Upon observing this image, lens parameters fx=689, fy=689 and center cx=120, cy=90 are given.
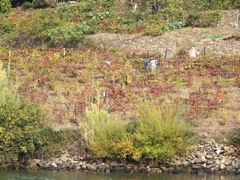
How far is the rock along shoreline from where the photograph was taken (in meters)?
22.3

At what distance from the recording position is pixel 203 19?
37.5 meters

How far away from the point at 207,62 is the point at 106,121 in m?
8.85

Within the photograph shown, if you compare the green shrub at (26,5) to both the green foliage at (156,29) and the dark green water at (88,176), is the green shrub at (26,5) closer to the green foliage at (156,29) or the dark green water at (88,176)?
the green foliage at (156,29)

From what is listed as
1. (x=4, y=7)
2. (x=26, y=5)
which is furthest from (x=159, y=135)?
(x=26, y=5)

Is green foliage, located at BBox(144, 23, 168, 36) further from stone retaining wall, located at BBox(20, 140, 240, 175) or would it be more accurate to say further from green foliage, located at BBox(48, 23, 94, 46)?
stone retaining wall, located at BBox(20, 140, 240, 175)

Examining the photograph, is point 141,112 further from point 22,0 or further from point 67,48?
point 22,0

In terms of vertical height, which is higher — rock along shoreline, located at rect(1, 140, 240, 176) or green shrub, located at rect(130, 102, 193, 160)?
green shrub, located at rect(130, 102, 193, 160)

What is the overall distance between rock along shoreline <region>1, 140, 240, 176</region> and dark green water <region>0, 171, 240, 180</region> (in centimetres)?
37

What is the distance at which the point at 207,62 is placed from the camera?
3064 cm

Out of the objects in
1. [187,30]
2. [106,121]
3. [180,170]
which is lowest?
[180,170]

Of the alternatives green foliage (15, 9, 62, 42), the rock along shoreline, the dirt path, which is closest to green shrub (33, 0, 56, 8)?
green foliage (15, 9, 62, 42)

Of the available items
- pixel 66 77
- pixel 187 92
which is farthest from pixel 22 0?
pixel 187 92

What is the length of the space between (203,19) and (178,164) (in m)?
16.5

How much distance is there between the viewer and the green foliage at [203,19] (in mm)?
37375
